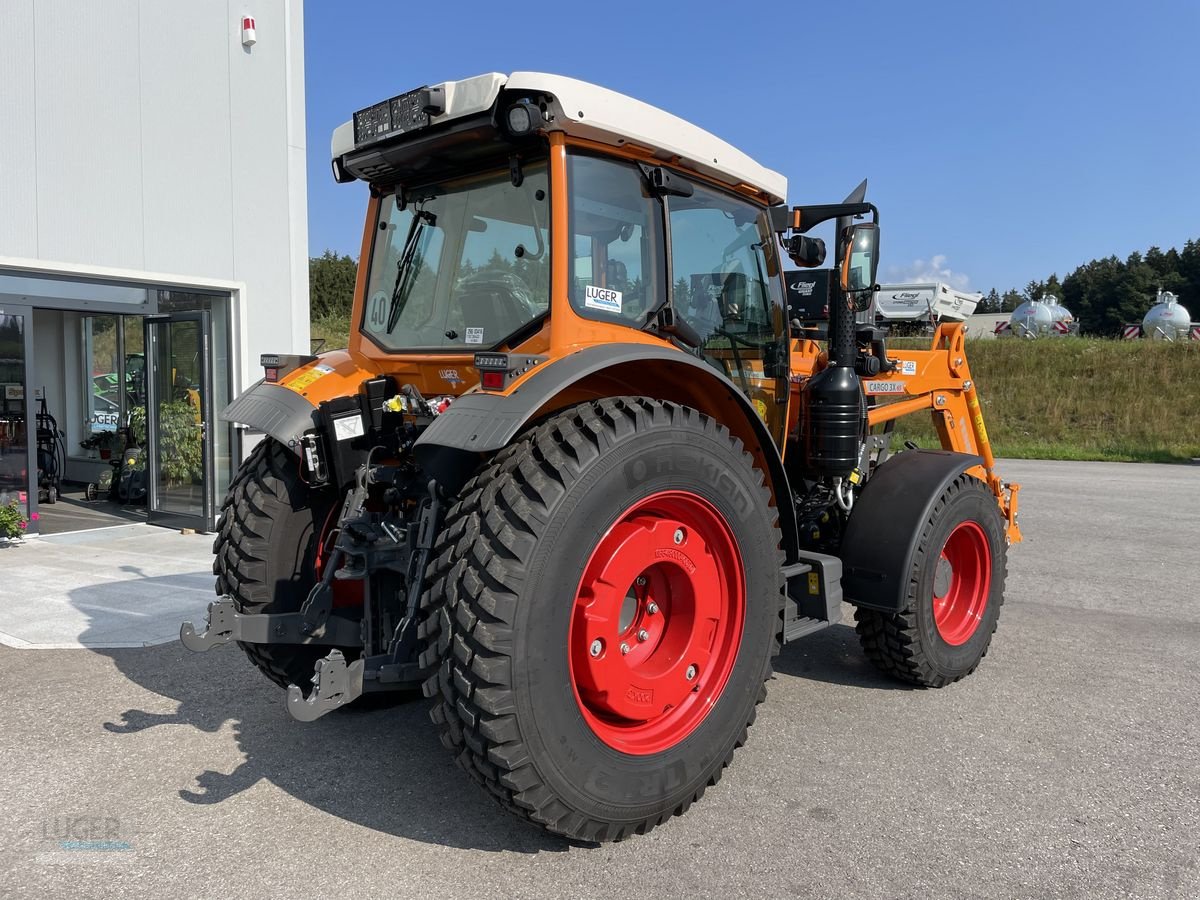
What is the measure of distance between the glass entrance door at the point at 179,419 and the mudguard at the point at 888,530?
291 inches

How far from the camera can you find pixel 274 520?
371cm

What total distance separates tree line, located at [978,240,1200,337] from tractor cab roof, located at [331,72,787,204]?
6956 centimetres

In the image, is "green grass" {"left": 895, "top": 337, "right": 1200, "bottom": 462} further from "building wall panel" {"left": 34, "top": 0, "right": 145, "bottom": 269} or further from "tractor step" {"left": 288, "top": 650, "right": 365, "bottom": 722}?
"tractor step" {"left": 288, "top": 650, "right": 365, "bottom": 722}

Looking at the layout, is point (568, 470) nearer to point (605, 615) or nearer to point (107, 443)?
point (605, 615)

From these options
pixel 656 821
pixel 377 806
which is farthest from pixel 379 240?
pixel 656 821

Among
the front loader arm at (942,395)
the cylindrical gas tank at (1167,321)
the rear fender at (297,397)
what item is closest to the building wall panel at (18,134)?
the rear fender at (297,397)

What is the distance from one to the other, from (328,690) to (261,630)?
673 mm

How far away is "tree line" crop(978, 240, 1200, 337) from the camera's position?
68.6 meters

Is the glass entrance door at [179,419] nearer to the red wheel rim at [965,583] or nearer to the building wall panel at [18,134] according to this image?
the building wall panel at [18,134]

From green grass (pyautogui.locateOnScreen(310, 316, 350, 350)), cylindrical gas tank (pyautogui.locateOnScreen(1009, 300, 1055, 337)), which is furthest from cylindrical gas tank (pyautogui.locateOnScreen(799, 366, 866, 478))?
cylindrical gas tank (pyautogui.locateOnScreen(1009, 300, 1055, 337))

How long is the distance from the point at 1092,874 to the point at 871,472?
249 cm

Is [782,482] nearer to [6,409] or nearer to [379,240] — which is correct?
[379,240]

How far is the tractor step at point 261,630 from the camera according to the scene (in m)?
3.15

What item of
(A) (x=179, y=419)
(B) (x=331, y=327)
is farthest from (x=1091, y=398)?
(A) (x=179, y=419)
